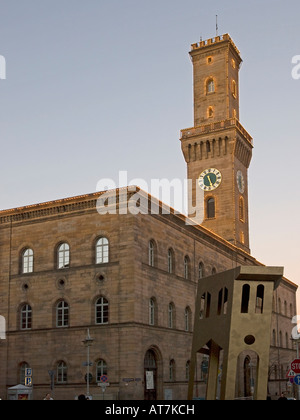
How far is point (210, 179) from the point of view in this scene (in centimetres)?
6944

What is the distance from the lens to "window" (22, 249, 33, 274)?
148ft

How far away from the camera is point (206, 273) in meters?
53.3

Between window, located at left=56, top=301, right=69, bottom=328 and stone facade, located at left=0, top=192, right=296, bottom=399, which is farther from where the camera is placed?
window, located at left=56, top=301, right=69, bottom=328

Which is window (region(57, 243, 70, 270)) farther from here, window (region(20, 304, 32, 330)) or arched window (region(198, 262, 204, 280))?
arched window (region(198, 262, 204, 280))

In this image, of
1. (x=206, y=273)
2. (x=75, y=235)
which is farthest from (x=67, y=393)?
(x=206, y=273)

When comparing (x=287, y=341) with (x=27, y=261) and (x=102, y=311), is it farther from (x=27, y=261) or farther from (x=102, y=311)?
(x=27, y=261)

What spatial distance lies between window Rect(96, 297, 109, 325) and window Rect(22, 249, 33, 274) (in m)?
6.56

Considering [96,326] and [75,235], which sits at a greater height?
[75,235]

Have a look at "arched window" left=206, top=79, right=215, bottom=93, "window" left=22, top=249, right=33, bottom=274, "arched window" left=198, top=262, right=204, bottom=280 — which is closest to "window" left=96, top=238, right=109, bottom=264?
"window" left=22, top=249, right=33, bottom=274

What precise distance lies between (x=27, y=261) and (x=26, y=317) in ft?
13.5

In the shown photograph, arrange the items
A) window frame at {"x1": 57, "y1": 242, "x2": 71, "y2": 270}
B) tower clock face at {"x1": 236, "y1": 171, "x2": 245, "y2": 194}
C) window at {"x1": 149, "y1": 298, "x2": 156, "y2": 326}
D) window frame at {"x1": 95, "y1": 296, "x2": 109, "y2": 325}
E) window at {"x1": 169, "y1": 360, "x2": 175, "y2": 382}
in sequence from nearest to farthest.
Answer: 1. window frame at {"x1": 95, "y1": 296, "x2": 109, "y2": 325}
2. window at {"x1": 149, "y1": 298, "x2": 156, "y2": 326}
3. window frame at {"x1": 57, "y1": 242, "x2": 71, "y2": 270}
4. window at {"x1": 169, "y1": 360, "x2": 175, "y2": 382}
5. tower clock face at {"x1": 236, "y1": 171, "x2": 245, "y2": 194}

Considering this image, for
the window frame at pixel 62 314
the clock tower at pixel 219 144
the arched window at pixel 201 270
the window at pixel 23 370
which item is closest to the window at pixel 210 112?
the clock tower at pixel 219 144

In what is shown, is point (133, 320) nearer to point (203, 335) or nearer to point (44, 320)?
point (44, 320)
